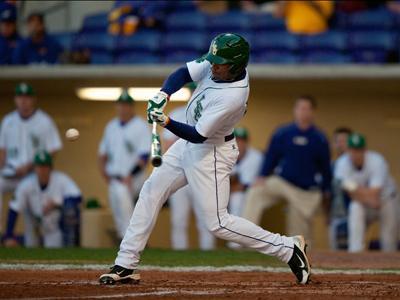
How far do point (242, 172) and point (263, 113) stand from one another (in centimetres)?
149

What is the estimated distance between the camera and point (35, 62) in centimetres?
1155

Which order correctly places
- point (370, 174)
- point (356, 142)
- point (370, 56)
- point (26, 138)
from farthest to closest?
point (370, 56)
point (26, 138)
point (370, 174)
point (356, 142)

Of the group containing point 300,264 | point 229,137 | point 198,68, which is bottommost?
point 300,264

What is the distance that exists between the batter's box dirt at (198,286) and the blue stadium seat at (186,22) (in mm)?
5367

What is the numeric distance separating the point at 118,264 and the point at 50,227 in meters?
5.11

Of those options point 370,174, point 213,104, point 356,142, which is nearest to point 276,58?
point 356,142

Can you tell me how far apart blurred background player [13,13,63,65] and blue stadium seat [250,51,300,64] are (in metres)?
2.16

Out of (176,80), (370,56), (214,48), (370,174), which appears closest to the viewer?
(214,48)

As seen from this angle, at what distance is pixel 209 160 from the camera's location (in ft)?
18.9

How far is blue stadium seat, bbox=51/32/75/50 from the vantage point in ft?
38.9

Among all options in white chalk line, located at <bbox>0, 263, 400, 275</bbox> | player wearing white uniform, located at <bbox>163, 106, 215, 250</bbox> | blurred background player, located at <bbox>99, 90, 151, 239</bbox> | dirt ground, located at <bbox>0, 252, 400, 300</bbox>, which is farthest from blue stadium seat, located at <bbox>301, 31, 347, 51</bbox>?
dirt ground, located at <bbox>0, 252, 400, 300</bbox>

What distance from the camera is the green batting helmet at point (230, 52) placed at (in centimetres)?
560

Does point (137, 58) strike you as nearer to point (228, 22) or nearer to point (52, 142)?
point (228, 22)

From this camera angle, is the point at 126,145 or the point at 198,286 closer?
the point at 198,286
